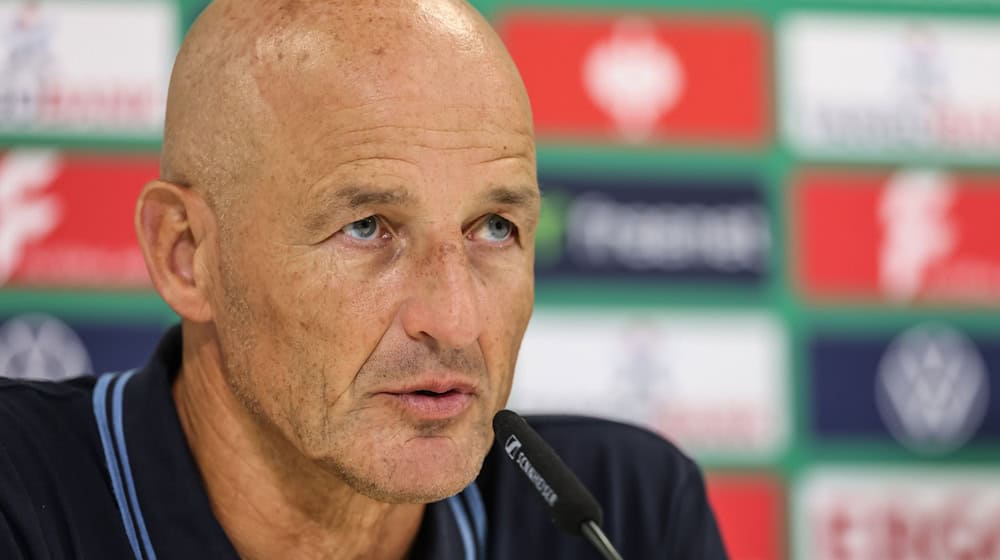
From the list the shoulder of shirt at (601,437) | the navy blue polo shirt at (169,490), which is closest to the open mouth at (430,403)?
the navy blue polo shirt at (169,490)

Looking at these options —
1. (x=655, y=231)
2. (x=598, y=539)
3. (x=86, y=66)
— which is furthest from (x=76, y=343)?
(x=598, y=539)

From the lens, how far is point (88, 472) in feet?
4.72

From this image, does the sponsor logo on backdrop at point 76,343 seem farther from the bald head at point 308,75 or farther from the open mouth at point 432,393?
the open mouth at point 432,393

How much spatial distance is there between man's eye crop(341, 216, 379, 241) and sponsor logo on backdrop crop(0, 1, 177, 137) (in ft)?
5.70

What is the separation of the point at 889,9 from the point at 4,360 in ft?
7.49

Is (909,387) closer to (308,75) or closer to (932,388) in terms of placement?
(932,388)

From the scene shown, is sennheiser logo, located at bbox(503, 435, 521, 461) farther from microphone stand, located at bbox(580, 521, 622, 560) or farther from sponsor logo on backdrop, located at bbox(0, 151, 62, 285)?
sponsor logo on backdrop, located at bbox(0, 151, 62, 285)

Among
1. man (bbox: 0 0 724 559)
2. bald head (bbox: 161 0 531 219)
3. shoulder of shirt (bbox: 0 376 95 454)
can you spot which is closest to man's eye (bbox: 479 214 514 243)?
man (bbox: 0 0 724 559)

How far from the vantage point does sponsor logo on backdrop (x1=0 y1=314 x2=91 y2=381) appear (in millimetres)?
2871

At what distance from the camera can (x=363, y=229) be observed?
1.37 m

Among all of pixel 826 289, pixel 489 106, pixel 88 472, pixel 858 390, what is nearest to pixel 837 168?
pixel 826 289

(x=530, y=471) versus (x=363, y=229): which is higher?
(x=363, y=229)

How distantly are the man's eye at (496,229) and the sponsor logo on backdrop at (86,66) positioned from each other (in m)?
1.73

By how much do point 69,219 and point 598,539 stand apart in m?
2.07
